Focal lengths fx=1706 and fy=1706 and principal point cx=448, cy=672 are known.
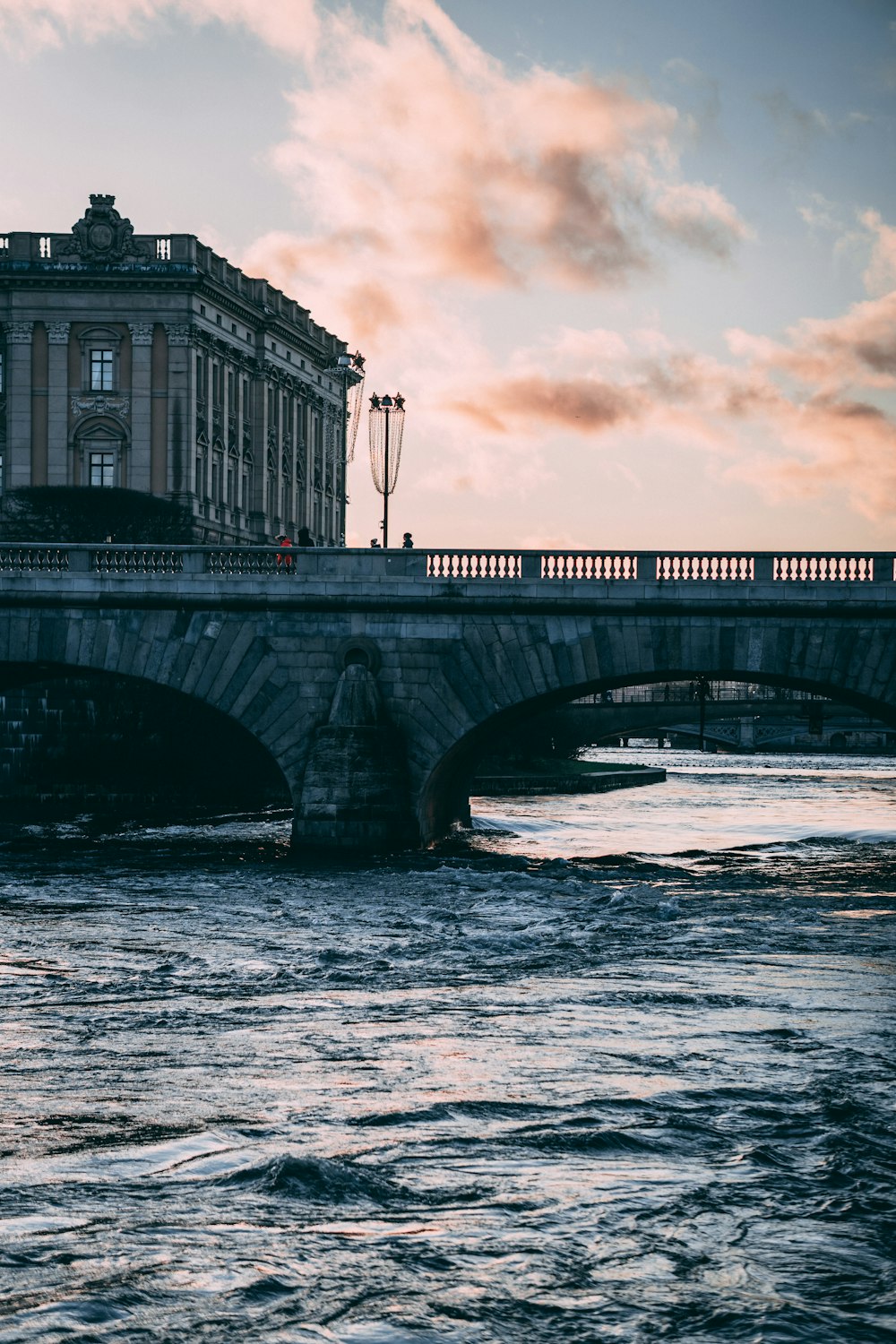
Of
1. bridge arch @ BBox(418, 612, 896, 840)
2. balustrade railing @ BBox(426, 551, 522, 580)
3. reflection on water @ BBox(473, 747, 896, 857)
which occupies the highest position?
balustrade railing @ BBox(426, 551, 522, 580)

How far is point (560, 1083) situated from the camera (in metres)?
15.5

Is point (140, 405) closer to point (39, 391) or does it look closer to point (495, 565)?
point (39, 391)

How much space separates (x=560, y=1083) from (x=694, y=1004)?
4170 mm

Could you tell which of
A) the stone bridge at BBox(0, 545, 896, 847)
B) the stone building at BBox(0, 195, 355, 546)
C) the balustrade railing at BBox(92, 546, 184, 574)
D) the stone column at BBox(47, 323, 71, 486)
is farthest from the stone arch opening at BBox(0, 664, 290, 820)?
the stone column at BBox(47, 323, 71, 486)

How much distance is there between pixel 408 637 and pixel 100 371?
56.8 metres

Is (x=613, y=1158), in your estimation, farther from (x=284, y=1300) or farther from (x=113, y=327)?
(x=113, y=327)

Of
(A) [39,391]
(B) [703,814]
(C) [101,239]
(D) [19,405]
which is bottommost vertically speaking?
(B) [703,814]

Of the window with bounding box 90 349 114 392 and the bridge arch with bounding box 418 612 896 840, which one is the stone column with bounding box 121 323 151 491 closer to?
the window with bounding box 90 349 114 392

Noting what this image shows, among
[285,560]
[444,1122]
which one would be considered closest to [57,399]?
[285,560]

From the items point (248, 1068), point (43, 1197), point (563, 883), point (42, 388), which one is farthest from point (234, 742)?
point (43, 1197)

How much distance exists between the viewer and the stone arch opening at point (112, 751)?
51.0 meters

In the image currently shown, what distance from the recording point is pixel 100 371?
87750 mm

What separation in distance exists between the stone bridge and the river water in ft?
24.4

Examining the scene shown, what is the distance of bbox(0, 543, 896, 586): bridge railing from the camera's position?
34719 mm
